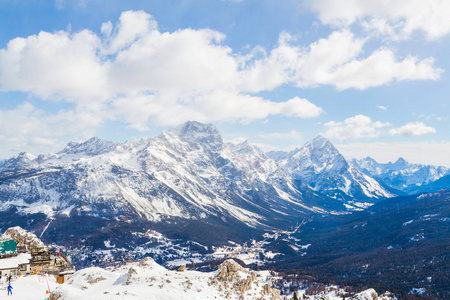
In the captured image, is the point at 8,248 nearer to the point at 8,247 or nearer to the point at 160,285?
the point at 8,247

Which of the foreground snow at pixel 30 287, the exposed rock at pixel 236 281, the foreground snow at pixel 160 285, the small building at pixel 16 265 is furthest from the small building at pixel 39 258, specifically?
the exposed rock at pixel 236 281

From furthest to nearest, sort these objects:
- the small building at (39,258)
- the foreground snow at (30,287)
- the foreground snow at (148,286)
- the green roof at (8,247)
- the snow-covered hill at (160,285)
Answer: the green roof at (8,247), the small building at (39,258), the foreground snow at (30,287), the foreground snow at (148,286), the snow-covered hill at (160,285)

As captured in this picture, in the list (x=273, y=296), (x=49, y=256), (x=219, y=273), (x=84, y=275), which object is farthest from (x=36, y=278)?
(x=273, y=296)

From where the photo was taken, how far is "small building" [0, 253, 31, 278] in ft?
286

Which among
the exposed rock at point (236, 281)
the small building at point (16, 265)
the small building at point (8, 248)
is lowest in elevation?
the exposed rock at point (236, 281)

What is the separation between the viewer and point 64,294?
202ft

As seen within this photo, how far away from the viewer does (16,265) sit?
92750 millimetres

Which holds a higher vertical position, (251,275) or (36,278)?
(36,278)

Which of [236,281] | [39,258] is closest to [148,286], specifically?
[236,281]

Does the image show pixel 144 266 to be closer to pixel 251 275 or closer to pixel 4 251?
pixel 251 275

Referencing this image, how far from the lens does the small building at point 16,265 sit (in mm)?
87119

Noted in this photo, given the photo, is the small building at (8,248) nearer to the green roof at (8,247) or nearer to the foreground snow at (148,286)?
the green roof at (8,247)

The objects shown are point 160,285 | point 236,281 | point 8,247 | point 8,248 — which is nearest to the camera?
point 160,285

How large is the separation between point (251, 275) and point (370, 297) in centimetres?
6241
